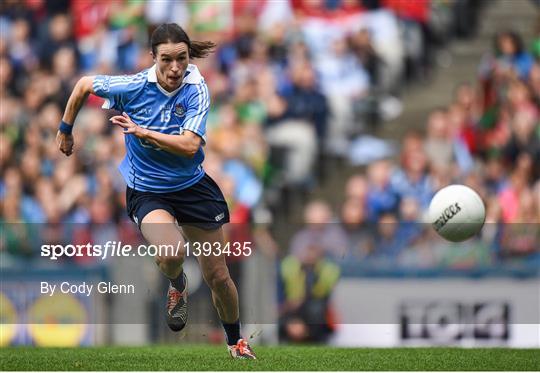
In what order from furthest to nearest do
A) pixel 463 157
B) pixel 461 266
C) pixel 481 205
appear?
pixel 463 157
pixel 461 266
pixel 481 205

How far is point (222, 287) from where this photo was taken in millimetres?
8617

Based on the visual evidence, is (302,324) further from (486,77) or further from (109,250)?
(486,77)

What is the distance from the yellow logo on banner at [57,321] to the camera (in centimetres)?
1170

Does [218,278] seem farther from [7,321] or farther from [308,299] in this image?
[7,321]

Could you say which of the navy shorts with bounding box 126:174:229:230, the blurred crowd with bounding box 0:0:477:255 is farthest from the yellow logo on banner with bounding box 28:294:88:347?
the navy shorts with bounding box 126:174:229:230

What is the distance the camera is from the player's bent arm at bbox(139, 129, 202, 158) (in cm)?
799

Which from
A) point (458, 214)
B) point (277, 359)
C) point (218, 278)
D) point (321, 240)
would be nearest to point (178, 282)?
point (218, 278)

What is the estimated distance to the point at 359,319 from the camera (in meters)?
11.7

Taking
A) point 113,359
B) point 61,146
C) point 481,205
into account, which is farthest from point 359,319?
point 61,146

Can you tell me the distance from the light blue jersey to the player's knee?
632 millimetres

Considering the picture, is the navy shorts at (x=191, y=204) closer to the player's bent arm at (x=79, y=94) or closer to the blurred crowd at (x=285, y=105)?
the player's bent arm at (x=79, y=94)

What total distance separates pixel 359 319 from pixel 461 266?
1.06 meters

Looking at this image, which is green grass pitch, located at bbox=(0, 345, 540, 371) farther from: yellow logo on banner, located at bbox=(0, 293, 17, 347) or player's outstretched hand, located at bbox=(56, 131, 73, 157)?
yellow logo on banner, located at bbox=(0, 293, 17, 347)

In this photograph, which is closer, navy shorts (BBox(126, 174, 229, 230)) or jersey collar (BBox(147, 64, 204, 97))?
jersey collar (BBox(147, 64, 204, 97))
